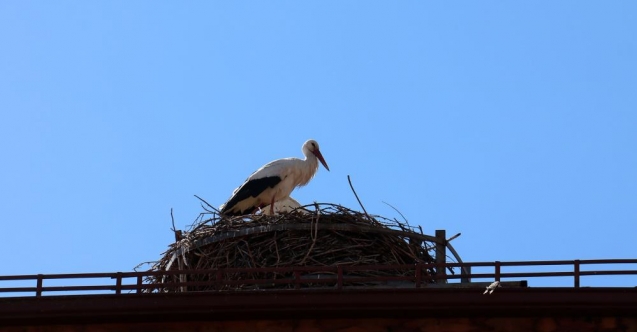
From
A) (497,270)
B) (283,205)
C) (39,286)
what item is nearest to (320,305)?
(497,270)

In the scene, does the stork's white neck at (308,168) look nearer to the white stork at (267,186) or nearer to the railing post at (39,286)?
the white stork at (267,186)

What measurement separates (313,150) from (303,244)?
15.7 ft

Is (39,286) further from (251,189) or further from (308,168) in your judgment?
(308,168)

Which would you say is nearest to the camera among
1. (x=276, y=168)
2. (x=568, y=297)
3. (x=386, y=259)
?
(x=568, y=297)

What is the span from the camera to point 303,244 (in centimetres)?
1401

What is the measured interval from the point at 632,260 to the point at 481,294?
1167 millimetres

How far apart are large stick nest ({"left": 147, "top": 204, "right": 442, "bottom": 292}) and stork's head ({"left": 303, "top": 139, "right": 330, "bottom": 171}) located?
13.6 ft

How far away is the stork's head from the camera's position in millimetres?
18703

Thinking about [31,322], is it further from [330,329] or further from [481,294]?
[481,294]

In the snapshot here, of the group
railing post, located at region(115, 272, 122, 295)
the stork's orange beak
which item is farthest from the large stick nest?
the stork's orange beak

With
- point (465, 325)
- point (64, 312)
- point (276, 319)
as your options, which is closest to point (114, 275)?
point (64, 312)

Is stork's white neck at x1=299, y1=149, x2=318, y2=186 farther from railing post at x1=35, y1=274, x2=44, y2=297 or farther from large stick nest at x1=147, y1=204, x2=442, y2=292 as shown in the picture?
railing post at x1=35, y1=274, x2=44, y2=297

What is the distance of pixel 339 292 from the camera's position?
11023mm

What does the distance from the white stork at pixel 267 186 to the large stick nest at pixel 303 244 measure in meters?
3.04
